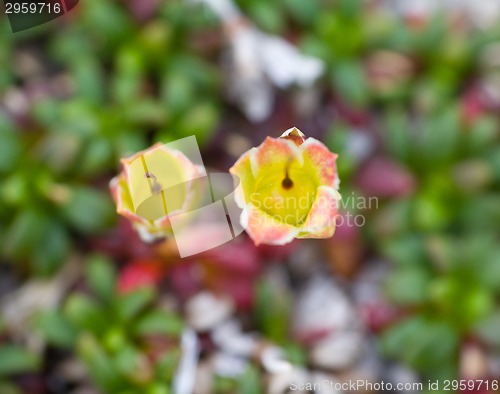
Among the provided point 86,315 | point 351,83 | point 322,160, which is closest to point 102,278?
point 86,315

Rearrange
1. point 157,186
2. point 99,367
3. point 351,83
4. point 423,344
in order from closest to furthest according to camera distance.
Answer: point 157,186 → point 99,367 → point 423,344 → point 351,83

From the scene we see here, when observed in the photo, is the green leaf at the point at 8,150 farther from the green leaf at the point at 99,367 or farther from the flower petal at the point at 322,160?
the flower petal at the point at 322,160

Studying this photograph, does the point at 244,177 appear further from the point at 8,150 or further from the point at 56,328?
the point at 8,150

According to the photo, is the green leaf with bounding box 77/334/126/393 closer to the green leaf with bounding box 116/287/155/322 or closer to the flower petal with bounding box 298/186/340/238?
the green leaf with bounding box 116/287/155/322

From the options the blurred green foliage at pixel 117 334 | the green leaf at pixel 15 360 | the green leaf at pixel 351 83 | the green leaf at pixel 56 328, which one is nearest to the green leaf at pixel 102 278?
the blurred green foliage at pixel 117 334

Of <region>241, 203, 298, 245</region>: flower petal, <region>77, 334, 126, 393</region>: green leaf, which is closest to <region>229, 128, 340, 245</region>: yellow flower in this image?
<region>241, 203, 298, 245</region>: flower petal

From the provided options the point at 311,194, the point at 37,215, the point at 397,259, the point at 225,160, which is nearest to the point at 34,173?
the point at 37,215
